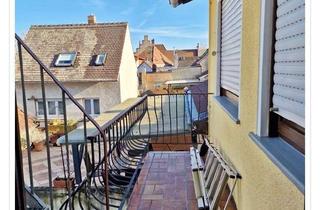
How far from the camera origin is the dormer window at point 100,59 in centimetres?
1301

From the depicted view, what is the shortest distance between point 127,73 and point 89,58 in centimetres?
185

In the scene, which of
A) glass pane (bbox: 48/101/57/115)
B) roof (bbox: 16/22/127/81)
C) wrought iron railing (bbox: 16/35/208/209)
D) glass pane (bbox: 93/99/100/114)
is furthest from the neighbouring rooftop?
wrought iron railing (bbox: 16/35/208/209)

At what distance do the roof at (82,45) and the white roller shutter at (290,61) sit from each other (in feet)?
37.2

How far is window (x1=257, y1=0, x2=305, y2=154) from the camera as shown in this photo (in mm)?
1191

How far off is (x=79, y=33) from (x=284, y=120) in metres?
13.2

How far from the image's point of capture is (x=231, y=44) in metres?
3.03

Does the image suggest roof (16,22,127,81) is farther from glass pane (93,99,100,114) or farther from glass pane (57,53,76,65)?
glass pane (93,99,100,114)

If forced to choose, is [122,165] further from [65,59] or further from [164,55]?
[164,55]

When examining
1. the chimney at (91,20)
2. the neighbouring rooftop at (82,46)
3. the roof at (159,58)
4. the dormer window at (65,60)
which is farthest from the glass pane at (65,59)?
the roof at (159,58)

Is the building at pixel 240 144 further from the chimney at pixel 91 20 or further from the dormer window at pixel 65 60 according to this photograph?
the chimney at pixel 91 20

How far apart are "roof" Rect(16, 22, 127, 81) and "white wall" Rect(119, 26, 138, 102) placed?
0.42m

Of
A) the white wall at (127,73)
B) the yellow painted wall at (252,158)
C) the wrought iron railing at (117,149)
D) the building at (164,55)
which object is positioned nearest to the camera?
the yellow painted wall at (252,158)

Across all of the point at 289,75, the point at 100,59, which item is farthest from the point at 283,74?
the point at 100,59
